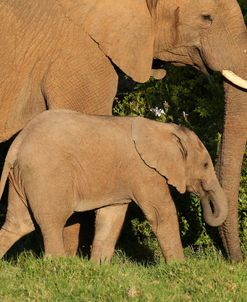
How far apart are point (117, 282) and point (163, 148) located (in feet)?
4.71

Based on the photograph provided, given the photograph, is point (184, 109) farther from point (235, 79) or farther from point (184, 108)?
point (235, 79)

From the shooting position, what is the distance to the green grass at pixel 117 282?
22.0 feet

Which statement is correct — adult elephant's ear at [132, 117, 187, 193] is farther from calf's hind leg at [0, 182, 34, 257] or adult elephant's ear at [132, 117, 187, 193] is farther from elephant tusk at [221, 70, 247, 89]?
calf's hind leg at [0, 182, 34, 257]

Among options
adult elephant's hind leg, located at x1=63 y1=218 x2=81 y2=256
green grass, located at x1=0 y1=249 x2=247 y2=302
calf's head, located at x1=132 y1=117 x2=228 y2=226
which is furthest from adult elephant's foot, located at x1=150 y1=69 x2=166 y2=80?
green grass, located at x1=0 y1=249 x2=247 y2=302

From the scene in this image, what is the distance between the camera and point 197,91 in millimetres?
10219

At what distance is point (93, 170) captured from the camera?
7.95 m

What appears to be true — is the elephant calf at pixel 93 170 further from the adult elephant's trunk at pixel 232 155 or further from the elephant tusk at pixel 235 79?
the elephant tusk at pixel 235 79

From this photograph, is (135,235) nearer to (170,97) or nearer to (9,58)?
(170,97)

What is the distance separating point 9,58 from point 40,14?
40 centimetres

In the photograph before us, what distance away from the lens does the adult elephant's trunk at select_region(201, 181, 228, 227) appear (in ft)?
27.3

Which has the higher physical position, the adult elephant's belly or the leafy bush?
the adult elephant's belly

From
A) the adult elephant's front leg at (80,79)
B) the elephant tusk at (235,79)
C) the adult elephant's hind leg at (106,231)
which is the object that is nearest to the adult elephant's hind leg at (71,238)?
the adult elephant's hind leg at (106,231)

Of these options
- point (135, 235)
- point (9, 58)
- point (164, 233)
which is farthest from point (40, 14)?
point (135, 235)

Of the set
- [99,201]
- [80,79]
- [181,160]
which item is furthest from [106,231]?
[80,79]
